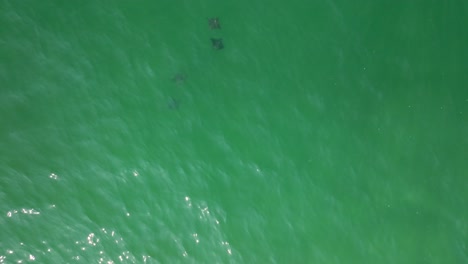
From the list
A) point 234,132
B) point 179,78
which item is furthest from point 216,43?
point 234,132

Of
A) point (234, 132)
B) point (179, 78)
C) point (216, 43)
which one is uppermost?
point (216, 43)

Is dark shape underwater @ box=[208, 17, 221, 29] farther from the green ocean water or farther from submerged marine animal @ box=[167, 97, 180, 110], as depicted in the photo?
submerged marine animal @ box=[167, 97, 180, 110]

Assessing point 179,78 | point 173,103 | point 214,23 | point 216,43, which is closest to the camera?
point 173,103

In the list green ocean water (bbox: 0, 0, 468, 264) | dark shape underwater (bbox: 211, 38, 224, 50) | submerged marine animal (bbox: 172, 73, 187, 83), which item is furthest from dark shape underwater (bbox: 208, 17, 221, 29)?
submerged marine animal (bbox: 172, 73, 187, 83)

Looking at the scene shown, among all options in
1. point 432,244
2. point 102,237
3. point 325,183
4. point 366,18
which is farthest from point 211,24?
point 432,244

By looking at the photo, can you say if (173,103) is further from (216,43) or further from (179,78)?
(216,43)

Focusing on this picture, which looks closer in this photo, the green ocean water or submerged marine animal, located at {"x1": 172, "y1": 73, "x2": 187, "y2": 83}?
the green ocean water

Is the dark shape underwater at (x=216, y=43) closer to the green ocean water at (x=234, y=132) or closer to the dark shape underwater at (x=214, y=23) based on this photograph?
the green ocean water at (x=234, y=132)

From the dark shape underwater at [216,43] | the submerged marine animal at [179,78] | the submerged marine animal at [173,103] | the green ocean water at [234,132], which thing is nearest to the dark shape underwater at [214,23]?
the green ocean water at [234,132]
